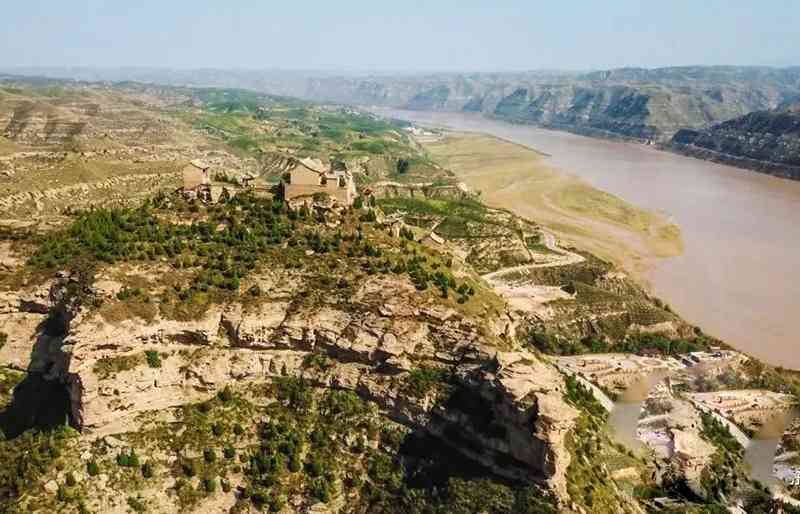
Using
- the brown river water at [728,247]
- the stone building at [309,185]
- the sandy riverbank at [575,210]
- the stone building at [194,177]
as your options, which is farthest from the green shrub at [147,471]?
the sandy riverbank at [575,210]

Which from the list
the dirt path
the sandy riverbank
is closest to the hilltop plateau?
the dirt path

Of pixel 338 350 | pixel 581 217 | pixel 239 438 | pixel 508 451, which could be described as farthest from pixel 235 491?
pixel 581 217

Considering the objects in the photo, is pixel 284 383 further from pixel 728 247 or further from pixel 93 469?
pixel 728 247

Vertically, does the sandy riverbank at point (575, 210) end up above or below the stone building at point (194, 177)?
below

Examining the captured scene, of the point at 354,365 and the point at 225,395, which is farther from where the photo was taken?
the point at 354,365

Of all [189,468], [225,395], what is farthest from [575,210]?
[189,468]

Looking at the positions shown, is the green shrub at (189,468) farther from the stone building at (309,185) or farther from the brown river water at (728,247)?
the brown river water at (728,247)

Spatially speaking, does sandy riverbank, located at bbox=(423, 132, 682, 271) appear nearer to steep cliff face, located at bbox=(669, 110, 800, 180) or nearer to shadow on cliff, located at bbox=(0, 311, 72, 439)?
steep cliff face, located at bbox=(669, 110, 800, 180)
